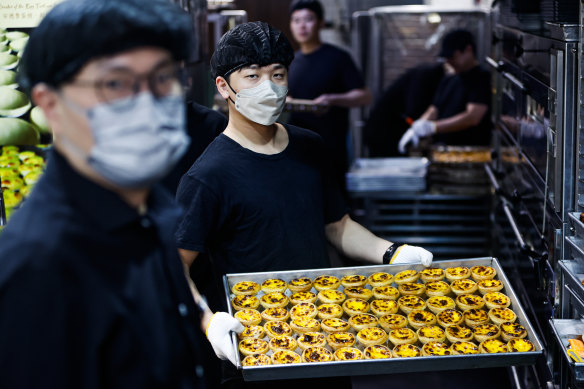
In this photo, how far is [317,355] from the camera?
238cm

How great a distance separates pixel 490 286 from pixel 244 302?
0.94 metres

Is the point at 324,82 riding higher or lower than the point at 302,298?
higher

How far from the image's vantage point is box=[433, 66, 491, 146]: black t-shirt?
619 centimetres

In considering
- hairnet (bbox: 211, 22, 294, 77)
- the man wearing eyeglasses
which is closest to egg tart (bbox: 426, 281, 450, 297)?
hairnet (bbox: 211, 22, 294, 77)

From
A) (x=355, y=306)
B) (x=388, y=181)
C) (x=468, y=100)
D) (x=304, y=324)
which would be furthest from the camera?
(x=468, y=100)

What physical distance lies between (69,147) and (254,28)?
1512mm

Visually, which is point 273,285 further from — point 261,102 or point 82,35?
point 82,35

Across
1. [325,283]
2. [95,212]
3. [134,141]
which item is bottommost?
[325,283]

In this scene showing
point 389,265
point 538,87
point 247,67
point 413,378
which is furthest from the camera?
point 413,378

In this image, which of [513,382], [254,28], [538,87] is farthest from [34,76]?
[513,382]

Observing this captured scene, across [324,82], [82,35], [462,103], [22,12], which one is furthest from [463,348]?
[462,103]

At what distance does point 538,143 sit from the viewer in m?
3.47

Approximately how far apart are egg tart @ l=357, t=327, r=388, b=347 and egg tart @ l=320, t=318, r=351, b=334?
69mm

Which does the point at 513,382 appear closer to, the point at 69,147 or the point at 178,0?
the point at 178,0
